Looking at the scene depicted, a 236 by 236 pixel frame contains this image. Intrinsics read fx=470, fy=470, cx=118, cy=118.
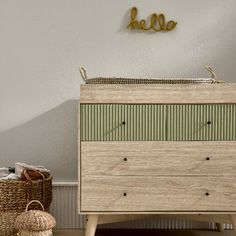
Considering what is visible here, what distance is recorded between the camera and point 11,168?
2.63m

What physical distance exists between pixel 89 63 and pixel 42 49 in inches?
11.3

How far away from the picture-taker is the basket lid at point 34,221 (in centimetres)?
227

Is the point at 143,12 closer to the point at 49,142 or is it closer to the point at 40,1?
the point at 40,1

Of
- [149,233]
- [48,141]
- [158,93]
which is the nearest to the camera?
[158,93]

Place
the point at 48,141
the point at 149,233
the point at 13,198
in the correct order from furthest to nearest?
1. the point at 48,141
2. the point at 149,233
3. the point at 13,198

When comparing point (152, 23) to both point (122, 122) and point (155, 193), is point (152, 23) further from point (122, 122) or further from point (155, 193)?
point (155, 193)

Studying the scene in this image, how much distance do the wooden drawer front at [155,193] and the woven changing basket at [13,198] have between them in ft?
1.26

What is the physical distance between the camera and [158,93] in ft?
7.20

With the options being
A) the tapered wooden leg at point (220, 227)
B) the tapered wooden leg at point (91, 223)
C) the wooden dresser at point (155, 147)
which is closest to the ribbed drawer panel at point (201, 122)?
the wooden dresser at point (155, 147)

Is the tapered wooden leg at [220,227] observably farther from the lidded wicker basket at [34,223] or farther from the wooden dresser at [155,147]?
the lidded wicker basket at [34,223]

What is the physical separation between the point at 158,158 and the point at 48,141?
84 cm

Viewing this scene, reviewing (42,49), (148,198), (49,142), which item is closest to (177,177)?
(148,198)

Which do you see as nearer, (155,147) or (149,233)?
(155,147)

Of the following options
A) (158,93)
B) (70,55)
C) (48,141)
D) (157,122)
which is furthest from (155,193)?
(70,55)
